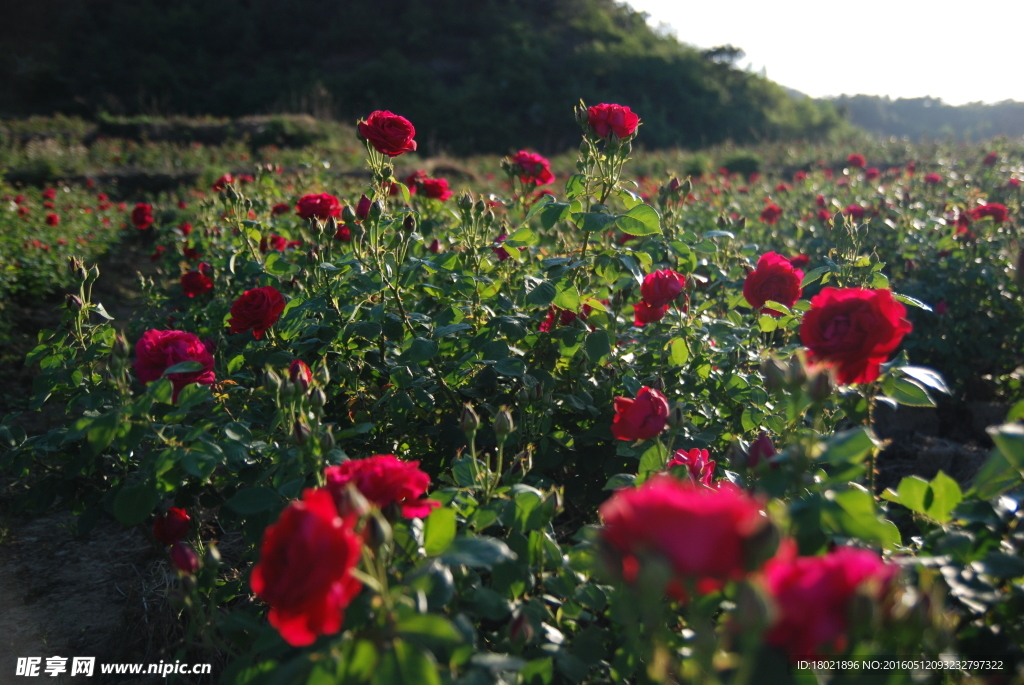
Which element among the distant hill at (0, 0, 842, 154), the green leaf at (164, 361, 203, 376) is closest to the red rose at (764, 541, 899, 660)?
the green leaf at (164, 361, 203, 376)

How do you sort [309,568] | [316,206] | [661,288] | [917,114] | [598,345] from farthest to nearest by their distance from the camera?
[917,114]
[316,206]
[661,288]
[598,345]
[309,568]

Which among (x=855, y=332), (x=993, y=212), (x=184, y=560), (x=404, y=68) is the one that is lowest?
(x=184, y=560)

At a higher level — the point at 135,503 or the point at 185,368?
the point at 185,368

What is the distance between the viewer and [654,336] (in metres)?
1.93

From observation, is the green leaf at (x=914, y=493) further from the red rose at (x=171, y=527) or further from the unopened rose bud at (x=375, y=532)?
the red rose at (x=171, y=527)

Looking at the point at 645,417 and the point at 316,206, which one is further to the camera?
the point at 316,206

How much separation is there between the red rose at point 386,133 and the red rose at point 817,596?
155 cm

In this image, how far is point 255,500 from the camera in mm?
1053

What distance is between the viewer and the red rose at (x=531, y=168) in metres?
2.14

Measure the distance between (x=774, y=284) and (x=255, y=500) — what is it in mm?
1348

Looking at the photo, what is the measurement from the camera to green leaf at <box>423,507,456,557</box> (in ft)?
2.81

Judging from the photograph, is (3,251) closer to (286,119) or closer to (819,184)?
(819,184)

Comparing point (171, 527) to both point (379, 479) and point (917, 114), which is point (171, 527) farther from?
point (917, 114)

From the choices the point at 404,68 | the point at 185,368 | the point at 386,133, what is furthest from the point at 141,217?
the point at 404,68
